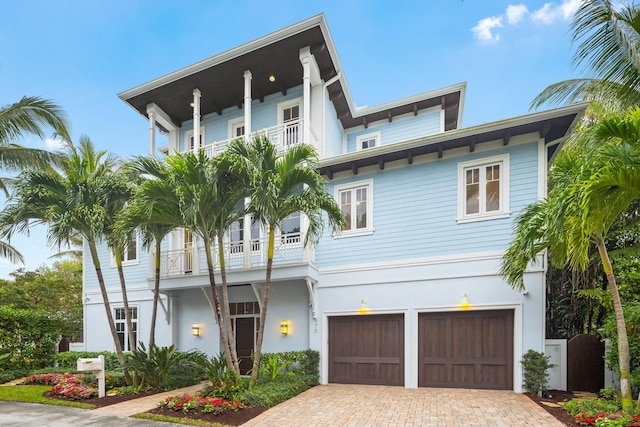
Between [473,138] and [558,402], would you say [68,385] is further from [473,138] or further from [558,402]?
[473,138]

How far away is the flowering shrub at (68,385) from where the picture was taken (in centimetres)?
816

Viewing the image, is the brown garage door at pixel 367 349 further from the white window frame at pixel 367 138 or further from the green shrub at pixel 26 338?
the green shrub at pixel 26 338

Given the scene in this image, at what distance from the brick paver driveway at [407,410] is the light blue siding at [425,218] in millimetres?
3061

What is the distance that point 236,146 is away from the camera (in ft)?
24.6

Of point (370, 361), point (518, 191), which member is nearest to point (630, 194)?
point (518, 191)

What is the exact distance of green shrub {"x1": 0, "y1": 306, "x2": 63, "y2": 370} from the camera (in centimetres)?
1139

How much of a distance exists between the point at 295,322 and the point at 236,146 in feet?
17.1

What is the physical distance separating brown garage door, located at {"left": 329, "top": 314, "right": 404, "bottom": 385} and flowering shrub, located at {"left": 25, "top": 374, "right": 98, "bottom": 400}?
566cm

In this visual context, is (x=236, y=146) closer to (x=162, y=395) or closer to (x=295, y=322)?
(x=295, y=322)

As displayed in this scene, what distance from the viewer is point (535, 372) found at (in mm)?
7613

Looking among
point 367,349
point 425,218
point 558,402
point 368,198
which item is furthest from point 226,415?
point 558,402

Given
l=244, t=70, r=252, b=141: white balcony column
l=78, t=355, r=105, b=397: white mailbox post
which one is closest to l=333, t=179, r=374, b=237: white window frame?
l=244, t=70, r=252, b=141: white balcony column

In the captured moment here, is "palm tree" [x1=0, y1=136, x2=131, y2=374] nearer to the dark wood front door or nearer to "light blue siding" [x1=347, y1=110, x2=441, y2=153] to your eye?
the dark wood front door

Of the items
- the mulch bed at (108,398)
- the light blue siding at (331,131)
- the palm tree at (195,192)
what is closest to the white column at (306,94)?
the light blue siding at (331,131)
